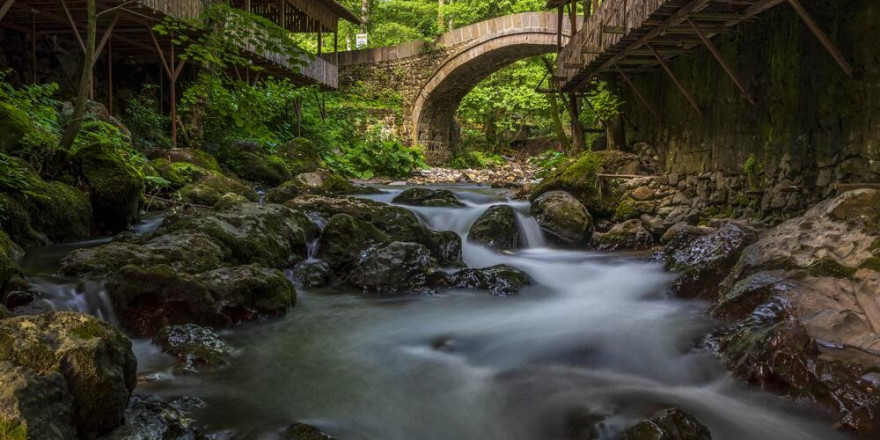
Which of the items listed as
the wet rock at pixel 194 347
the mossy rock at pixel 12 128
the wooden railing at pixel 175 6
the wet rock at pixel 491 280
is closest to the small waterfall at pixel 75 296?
the wet rock at pixel 194 347

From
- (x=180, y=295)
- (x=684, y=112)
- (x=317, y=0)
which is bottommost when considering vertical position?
(x=180, y=295)

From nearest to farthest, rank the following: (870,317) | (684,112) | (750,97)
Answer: (870,317)
(750,97)
(684,112)

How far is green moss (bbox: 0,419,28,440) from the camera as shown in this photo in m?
2.08

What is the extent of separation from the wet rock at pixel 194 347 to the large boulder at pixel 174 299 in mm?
170

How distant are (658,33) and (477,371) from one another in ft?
15.9

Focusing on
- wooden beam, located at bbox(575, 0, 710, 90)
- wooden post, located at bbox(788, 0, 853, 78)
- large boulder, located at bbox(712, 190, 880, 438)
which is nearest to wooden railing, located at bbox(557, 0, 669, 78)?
wooden beam, located at bbox(575, 0, 710, 90)

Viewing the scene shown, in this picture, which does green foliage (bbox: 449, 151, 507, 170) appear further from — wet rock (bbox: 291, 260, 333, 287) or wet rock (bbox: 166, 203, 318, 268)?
wet rock (bbox: 291, 260, 333, 287)

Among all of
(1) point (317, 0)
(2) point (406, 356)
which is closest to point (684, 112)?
(2) point (406, 356)

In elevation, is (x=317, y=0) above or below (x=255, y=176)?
above

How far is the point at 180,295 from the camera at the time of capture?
14.8ft

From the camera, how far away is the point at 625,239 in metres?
8.62

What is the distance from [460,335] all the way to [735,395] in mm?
2114

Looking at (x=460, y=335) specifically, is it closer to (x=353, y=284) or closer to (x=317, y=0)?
(x=353, y=284)

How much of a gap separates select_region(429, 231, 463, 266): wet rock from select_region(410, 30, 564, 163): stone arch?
476 inches
